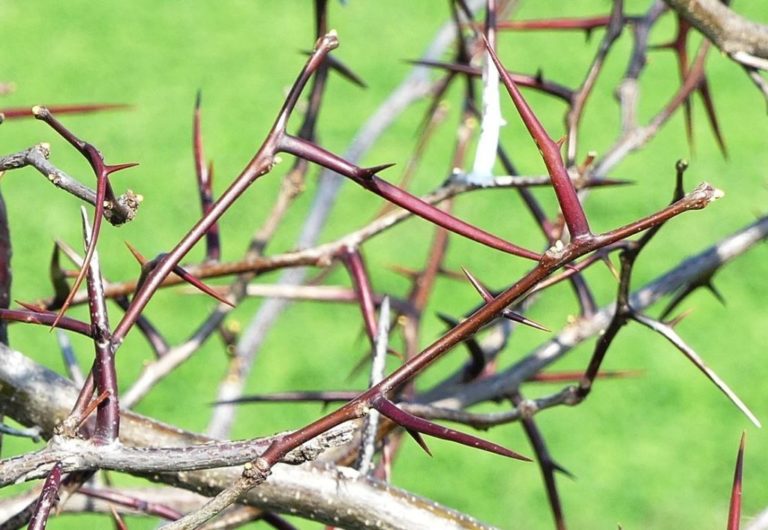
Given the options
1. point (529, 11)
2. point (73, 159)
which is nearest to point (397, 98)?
point (73, 159)

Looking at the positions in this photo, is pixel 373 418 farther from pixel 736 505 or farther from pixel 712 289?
pixel 712 289

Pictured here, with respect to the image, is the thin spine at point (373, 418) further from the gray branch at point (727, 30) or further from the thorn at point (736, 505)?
the gray branch at point (727, 30)

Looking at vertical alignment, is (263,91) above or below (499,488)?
above

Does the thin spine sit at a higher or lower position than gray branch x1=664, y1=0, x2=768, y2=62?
lower

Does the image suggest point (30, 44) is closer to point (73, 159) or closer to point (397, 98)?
point (73, 159)

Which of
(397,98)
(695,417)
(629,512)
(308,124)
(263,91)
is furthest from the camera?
(263,91)

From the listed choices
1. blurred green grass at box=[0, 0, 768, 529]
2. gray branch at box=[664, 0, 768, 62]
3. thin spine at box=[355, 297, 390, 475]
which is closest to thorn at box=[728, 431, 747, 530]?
thin spine at box=[355, 297, 390, 475]

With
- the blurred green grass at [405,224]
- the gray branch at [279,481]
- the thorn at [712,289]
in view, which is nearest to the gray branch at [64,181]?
the gray branch at [279,481]

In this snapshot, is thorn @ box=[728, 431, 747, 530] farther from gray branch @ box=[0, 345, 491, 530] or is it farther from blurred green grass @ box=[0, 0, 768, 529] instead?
blurred green grass @ box=[0, 0, 768, 529]
